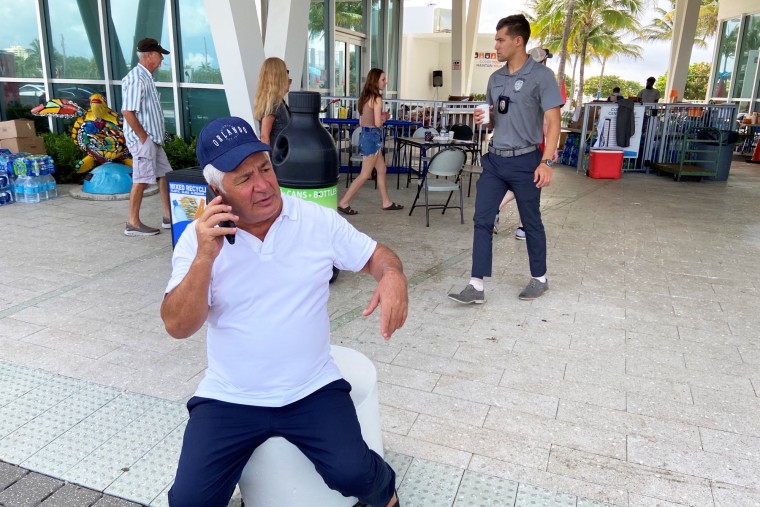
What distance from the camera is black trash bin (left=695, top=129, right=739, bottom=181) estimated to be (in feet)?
34.5

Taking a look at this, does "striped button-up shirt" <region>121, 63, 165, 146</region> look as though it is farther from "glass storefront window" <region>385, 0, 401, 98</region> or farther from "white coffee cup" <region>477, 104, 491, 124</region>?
"glass storefront window" <region>385, 0, 401, 98</region>

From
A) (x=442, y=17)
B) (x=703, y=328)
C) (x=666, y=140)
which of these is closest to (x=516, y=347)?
(x=703, y=328)

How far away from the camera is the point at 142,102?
18.7 feet

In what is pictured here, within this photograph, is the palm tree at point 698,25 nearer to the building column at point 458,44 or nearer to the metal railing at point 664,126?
the building column at point 458,44

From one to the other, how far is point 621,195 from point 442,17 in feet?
87.2

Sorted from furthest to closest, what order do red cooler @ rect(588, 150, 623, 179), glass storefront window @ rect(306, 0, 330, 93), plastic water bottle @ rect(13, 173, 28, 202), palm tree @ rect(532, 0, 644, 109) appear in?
palm tree @ rect(532, 0, 644, 109), glass storefront window @ rect(306, 0, 330, 93), red cooler @ rect(588, 150, 623, 179), plastic water bottle @ rect(13, 173, 28, 202)

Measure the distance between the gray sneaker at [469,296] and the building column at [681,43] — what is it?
1506 cm

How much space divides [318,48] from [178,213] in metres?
10.2

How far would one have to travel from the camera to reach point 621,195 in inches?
357

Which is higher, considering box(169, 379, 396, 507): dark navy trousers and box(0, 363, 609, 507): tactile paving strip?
box(169, 379, 396, 507): dark navy trousers

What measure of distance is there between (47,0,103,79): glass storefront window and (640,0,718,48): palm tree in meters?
35.3

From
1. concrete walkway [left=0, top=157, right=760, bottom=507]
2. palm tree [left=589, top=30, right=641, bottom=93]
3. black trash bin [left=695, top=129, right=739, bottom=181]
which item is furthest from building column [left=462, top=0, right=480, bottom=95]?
palm tree [left=589, top=30, right=641, bottom=93]

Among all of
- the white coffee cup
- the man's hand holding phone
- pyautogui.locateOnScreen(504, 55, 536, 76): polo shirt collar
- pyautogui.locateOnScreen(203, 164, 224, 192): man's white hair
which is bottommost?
the man's hand holding phone

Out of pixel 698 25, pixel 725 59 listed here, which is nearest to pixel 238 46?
pixel 725 59
